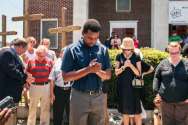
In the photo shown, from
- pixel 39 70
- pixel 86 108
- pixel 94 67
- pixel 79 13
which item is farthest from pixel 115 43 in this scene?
pixel 94 67

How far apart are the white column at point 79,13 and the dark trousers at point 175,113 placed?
10.8 m

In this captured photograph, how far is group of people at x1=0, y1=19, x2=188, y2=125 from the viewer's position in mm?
3287

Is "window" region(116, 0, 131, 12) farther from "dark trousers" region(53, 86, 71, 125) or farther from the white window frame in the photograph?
"dark trousers" region(53, 86, 71, 125)

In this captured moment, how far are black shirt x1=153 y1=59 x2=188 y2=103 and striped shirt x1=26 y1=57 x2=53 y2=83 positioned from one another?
9.54ft

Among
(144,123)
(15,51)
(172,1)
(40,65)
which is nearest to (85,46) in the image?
(15,51)

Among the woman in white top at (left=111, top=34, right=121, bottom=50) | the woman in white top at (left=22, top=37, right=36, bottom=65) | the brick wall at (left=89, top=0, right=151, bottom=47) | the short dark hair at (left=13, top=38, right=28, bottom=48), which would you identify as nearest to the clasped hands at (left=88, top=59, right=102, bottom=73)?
the short dark hair at (left=13, top=38, right=28, bottom=48)

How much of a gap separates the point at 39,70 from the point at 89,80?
300 cm

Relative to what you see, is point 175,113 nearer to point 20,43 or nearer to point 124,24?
point 20,43

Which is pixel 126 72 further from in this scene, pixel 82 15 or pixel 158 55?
pixel 82 15

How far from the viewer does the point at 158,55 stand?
7.17 m

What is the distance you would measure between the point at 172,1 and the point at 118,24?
197 inches

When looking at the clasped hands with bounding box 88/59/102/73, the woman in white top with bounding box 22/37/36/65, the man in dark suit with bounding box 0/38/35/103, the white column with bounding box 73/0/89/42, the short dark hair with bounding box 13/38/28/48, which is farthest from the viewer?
the white column with bounding box 73/0/89/42

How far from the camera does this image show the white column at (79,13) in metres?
15.1

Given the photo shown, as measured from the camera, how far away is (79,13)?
15211 mm
